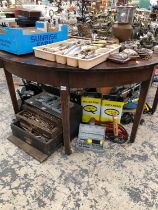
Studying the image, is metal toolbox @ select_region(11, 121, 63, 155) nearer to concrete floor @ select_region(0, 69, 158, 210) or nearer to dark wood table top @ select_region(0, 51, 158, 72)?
concrete floor @ select_region(0, 69, 158, 210)

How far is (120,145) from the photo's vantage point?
157cm

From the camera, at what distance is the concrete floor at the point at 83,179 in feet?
3.65

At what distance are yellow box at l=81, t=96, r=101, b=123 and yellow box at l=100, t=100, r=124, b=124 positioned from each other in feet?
0.14

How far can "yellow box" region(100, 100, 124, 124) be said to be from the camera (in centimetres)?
159

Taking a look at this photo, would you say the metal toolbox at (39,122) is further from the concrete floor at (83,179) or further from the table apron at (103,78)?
the table apron at (103,78)

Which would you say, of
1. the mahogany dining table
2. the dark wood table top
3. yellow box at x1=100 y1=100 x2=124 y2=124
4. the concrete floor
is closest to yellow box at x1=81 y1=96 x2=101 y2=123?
yellow box at x1=100 y1=100 x2=124 y2=124

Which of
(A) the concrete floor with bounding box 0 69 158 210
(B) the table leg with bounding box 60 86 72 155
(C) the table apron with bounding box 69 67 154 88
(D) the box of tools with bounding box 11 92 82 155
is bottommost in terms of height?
(A) the concrete floor with bounding box 0 69 158 210

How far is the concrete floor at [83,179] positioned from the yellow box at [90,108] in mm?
288

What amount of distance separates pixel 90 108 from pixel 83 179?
0.63 meters

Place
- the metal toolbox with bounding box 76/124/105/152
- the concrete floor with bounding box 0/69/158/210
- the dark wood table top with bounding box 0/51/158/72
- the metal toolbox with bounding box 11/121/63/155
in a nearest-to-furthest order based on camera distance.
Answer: the dark wood table top with bounding box 0/51/158/72
the concrete floor with bounding box 0/69/158/210
the metal toolbox with bounding box 11/121/63/155
the metal toolbox with bounding box 76/124/105/152

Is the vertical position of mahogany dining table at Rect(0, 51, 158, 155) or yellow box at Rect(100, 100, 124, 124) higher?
mahogany dining table at Rect(0, 51, 158, 155)

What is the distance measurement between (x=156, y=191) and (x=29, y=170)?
34.6 inches

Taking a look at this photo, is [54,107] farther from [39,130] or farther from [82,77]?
[82,77]

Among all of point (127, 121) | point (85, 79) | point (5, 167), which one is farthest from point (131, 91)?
point (5, 167)
